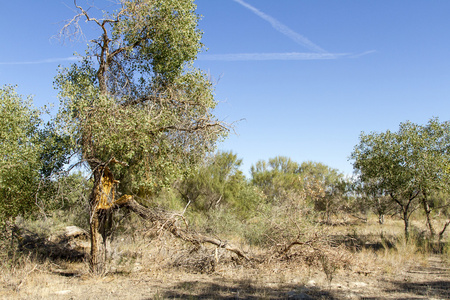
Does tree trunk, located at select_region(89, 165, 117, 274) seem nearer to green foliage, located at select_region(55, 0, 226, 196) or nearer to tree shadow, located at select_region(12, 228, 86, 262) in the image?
green foliage, located at select_region(55, 0, 226, 196)

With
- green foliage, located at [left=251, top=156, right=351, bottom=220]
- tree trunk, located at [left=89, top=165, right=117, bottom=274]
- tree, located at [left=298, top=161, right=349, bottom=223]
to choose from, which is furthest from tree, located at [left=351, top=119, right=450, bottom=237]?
tree trunk, located at [left=89, top=165, right=117, bottom=274]

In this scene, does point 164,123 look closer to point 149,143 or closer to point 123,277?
point 149,143

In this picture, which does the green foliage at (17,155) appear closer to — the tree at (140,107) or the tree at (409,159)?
the tree at (140,107)

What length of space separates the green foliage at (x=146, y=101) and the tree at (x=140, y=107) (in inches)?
1.0

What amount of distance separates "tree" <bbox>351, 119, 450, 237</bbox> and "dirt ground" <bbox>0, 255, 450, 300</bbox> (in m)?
4.31

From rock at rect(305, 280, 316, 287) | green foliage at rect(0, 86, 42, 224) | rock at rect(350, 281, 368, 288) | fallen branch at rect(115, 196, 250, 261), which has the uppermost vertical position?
green foliage at rect(0, 86, 42, 224)

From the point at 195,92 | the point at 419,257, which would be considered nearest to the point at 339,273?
the point at 419,257

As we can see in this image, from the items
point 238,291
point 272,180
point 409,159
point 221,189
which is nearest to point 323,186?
point 272,180

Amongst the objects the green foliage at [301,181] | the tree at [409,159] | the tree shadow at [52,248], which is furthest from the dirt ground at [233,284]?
the green foliage at [301,181]

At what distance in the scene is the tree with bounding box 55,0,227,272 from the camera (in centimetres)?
914

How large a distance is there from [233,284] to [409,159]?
10110 millimetres

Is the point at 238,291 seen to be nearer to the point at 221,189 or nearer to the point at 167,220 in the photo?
the point at 167,220

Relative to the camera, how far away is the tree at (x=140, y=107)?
9141 mm

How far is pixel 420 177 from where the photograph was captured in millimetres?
14047
